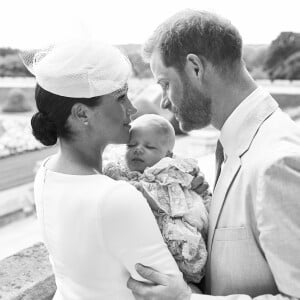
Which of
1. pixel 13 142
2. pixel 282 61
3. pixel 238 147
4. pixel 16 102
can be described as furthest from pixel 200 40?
pixel 282 61

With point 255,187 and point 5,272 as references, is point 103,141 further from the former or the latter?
point 5,272

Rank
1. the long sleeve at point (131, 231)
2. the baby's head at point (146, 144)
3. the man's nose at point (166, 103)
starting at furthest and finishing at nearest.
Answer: the baby's head at point (146, 144) → the man's nose at point (166, 103) → the long sleeve at point (131, 231)

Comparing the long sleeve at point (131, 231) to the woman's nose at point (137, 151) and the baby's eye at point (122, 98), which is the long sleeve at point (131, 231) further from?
the woman's nose at point (137, 151)

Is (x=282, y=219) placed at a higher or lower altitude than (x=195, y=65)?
lower

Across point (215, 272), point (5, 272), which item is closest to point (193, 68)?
point (215, 272)

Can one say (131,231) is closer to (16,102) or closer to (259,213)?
(259,213)

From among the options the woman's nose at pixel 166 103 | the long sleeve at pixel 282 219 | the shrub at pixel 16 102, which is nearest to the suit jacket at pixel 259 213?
the long sleeve at pixel 282 219

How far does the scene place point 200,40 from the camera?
106cm

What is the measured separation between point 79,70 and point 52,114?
11cm

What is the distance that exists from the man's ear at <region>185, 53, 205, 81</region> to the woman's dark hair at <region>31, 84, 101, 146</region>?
10.4 inches

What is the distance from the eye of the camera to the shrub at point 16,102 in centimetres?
1100

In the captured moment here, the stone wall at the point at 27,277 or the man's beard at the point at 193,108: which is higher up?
the man's beard at the point at 193,108

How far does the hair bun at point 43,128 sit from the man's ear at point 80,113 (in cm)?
6

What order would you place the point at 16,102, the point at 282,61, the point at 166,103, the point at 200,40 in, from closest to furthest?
the point at 200,40 < the point at 166,103 < the point at 16,102 < the point at 282,61
